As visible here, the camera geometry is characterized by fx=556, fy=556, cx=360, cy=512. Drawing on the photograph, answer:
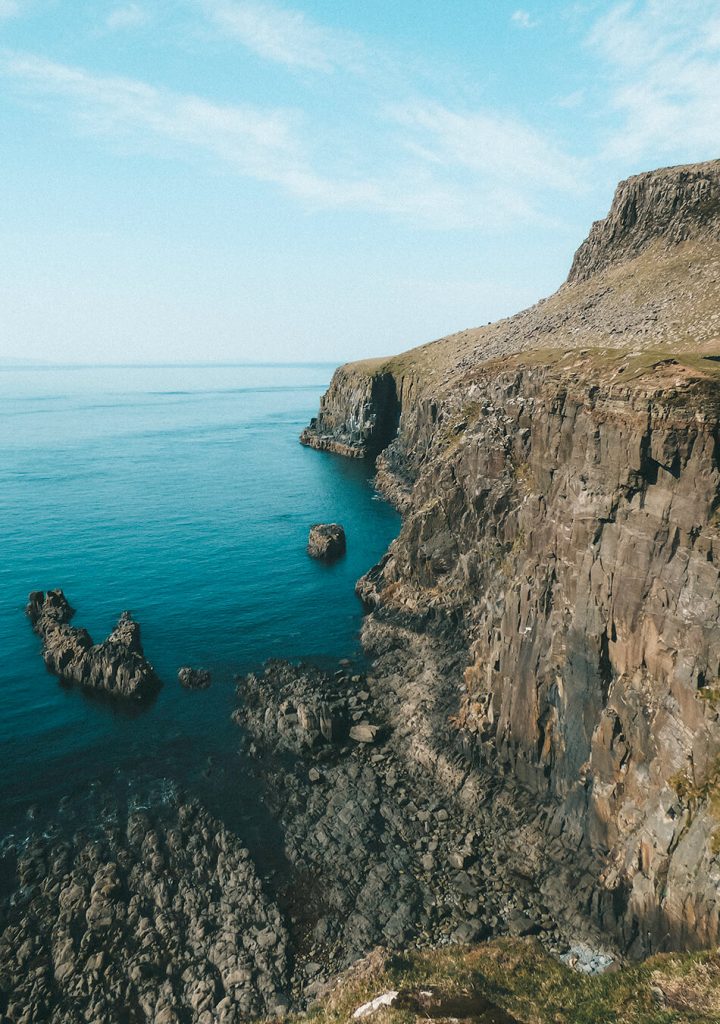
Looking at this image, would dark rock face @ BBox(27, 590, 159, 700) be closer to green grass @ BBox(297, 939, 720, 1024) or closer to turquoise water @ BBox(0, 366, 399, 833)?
turquoise water @ BBox(0, 366, 399, 833)

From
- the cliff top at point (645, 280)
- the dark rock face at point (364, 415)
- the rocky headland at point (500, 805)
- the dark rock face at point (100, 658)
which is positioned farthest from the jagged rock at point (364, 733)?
the dark rock face at point (364, 415)

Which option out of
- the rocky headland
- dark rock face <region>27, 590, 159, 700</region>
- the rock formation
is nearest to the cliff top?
the rocky headland

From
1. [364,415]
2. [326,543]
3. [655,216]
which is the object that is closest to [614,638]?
[326,543]

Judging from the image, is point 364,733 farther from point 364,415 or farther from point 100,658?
point 364,415

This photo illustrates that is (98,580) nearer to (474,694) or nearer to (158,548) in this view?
(158,548)

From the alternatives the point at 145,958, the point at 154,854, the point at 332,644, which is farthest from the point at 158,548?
the point at 145,958

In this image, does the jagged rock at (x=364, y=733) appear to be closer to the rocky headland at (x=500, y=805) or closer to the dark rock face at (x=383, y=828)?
the dark rock face at (x=383, y=828)
